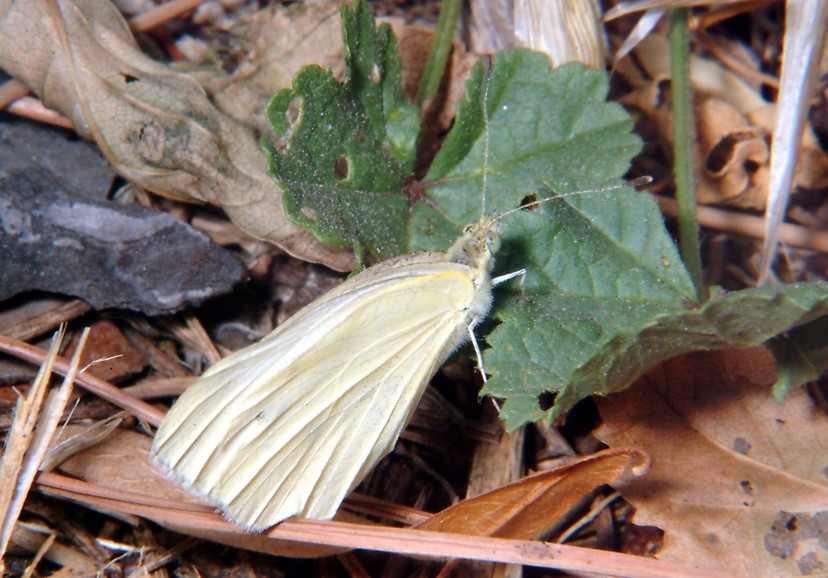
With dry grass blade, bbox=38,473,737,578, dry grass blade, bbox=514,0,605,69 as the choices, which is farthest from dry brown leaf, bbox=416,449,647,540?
dry grass blade, bbox=514,0,605,69

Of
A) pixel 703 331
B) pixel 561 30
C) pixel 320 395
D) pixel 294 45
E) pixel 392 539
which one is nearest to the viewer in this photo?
pixel 703 331

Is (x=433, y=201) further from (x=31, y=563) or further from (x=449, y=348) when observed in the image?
(x=31, y=563)

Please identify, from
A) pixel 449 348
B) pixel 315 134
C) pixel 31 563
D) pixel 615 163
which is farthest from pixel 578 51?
pixel 31 563

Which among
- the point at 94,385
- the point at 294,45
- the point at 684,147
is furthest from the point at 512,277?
the point at 94,385

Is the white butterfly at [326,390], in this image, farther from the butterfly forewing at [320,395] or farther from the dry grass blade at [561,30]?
the dry grass blade at [561,30]

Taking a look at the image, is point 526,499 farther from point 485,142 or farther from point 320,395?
point 485,142
